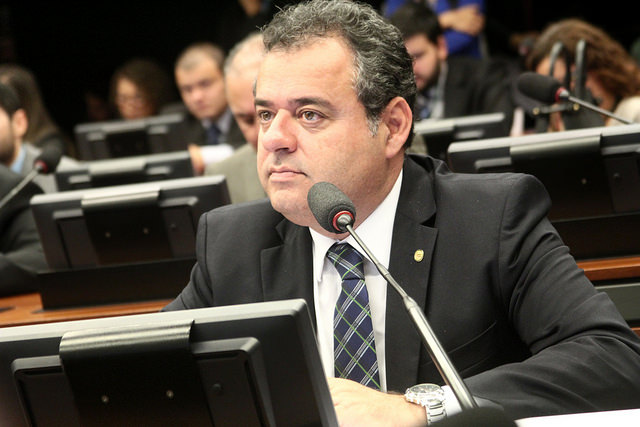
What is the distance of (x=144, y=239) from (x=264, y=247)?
3.10ft

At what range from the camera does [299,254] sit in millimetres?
1809

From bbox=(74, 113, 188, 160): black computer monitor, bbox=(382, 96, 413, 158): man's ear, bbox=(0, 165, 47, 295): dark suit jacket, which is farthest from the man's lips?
bbox=(74, 113, 188, 160): black computer monitor

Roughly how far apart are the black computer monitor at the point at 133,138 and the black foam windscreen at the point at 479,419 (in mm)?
3836

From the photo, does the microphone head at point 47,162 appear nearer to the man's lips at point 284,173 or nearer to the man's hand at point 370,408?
the man's lips at point 284,173

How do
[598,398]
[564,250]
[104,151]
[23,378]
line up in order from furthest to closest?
1. [104,151]
2. [564,250]
3. [598,398]
4. [23,378]

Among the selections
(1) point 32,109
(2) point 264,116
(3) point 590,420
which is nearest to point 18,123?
(1) point 32,109

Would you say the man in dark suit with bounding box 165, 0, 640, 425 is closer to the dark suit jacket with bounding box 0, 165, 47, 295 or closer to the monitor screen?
the monitor screen

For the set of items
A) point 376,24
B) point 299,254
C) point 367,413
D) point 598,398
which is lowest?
point 598,398

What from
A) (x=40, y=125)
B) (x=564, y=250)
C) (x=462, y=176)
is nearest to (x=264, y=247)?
(x=462, y=176)

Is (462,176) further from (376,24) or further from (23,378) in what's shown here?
(23,378)

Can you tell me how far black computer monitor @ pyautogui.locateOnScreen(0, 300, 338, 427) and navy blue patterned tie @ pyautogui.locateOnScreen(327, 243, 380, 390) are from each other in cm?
51

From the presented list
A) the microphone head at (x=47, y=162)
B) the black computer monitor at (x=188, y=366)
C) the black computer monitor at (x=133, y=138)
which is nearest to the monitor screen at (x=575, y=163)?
the black computer monitor at (x=188, y=366)

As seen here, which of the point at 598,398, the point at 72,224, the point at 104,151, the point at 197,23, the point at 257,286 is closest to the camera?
the point at 598,398

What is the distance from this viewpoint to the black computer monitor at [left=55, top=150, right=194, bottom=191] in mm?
3156
